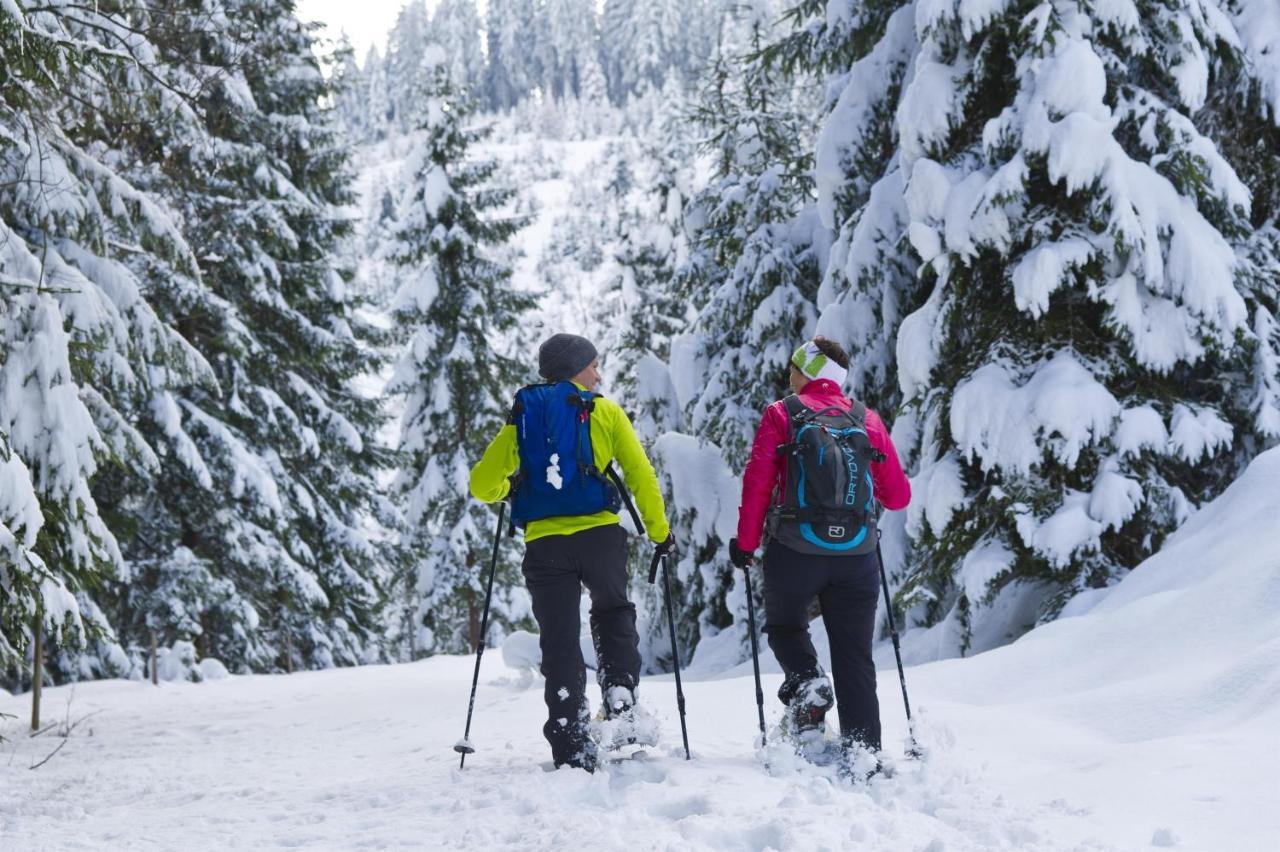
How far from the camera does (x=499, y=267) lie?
22938mm

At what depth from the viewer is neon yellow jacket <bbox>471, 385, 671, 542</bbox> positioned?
5.14 metres

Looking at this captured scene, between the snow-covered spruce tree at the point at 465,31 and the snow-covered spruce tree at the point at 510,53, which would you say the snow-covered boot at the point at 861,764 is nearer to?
the snow-covered spruce tree at the point at 465,31

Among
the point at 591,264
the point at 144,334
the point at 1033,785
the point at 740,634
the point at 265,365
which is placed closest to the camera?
the point at 1033,785

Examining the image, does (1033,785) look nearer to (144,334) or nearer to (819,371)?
(819,371)

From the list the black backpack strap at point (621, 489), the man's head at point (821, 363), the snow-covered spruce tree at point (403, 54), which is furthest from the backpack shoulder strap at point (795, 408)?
the snow-covered spruce tree at point (403, 54)

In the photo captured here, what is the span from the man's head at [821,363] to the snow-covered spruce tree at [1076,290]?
9.47 ft

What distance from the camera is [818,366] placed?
17.3ft

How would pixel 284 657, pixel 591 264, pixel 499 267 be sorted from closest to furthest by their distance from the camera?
1. pixel 284 657
2. pixel 499 267
3. pixel 591 264

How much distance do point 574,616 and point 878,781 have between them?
1.60 m

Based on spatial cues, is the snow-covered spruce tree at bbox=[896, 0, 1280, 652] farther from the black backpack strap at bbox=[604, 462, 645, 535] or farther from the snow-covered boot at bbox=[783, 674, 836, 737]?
the black backpack strap at bbox=[604, 462, 645, 535]

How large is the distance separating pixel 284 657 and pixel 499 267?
9066 mm

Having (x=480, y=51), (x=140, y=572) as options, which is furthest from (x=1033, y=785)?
(x=480, y=51)

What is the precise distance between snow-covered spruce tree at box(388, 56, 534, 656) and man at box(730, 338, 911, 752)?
17.6m

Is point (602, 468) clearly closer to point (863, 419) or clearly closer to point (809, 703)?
point (863, 419)
